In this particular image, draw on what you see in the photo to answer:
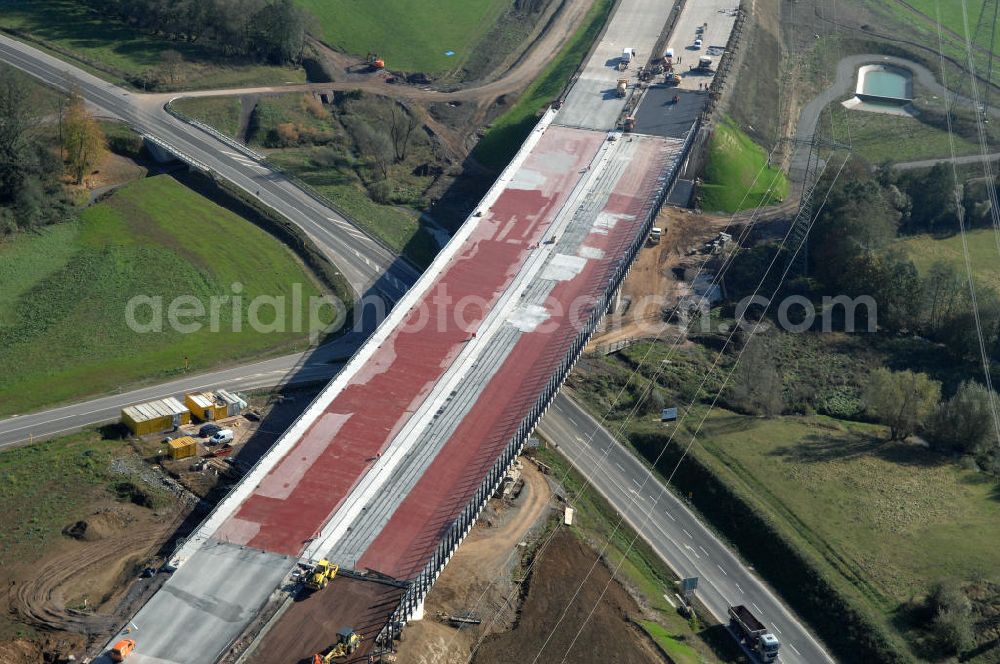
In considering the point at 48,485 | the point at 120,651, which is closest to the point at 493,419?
the point at 120,651

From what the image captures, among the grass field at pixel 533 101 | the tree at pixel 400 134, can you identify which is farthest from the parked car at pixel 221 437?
the grass field at pixel 533 101

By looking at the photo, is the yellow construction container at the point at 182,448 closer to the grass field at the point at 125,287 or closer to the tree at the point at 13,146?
the grass field at the point at 125,287

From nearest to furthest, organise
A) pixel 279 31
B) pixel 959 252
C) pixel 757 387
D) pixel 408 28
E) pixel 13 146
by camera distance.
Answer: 1. pixel 757 387
2. pixel 13 146
3. pixel 959 252
4. pixel 279 31
5. pixel 408 28

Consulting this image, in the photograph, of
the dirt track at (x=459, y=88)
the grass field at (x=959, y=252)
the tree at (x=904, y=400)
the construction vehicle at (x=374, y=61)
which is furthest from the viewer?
the construction vehicle at (x=374, y=61)

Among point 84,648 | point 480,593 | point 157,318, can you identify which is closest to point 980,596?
point 480,593

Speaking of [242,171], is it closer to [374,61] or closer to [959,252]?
[374,61]

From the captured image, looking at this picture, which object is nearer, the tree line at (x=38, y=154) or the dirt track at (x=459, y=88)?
the tree line at (x=38, y=154)

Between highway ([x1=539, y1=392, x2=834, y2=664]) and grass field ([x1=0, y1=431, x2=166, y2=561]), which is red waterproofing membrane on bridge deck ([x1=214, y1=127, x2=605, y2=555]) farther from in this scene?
grass field ([x1=0, y1=431, x2=166, y2=561])
